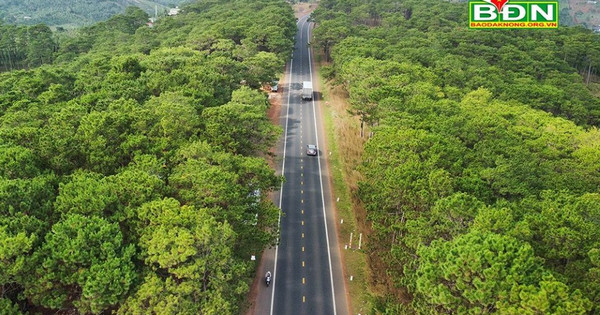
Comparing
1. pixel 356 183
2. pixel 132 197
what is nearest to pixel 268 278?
pixel 132 197

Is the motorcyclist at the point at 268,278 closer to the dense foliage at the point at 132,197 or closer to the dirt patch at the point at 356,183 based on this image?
the dense foliage at the point at 132,197

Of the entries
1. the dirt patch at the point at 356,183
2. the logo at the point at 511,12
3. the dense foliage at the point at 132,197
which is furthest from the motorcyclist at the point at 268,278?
the logo at the point at 511,12

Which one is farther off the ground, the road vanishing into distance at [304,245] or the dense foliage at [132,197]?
the dense foliage at [132,197]

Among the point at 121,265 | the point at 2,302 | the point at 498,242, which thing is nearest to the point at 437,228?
the point at 498,242

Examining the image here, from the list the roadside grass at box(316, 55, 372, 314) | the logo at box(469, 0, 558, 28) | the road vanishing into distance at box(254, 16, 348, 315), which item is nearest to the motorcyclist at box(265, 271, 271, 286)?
the road vanishing into distance at box(254, 16, 348, 315)

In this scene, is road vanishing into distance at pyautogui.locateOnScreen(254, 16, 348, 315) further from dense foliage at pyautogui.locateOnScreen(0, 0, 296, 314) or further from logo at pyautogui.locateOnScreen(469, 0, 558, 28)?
logo at pyautogui.locateOnScreen(469, 0, 558, 28)
